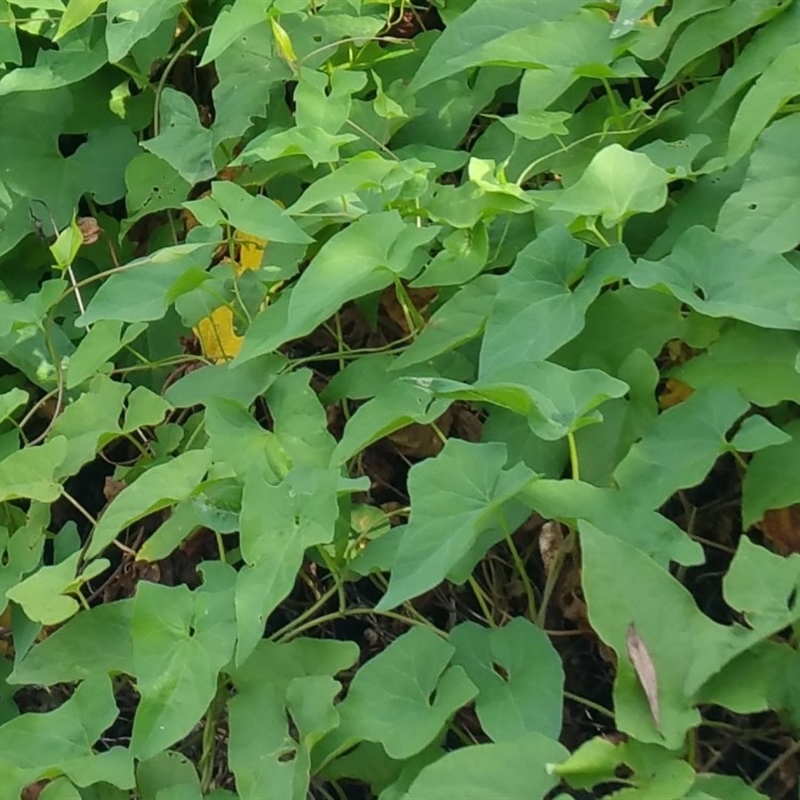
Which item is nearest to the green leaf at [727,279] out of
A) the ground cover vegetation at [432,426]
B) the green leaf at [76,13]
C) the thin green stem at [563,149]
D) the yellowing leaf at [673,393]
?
the ground cover vegetation at [432,426]

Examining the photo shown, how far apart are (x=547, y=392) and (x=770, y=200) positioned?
242mm

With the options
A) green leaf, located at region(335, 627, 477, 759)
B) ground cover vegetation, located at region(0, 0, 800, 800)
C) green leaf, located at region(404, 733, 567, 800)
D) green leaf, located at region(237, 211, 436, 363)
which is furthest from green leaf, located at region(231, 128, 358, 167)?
green leaf, located at region(404, 733, 567, 800)

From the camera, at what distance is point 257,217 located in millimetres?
955

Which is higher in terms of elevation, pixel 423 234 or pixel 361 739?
pixel 423 234

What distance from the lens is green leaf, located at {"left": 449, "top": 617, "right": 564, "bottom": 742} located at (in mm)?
721

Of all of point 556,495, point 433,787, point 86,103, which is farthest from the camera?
point 86,103

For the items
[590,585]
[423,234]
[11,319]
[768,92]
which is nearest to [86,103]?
[11,319]

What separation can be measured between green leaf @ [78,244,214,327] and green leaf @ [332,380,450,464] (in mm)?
232

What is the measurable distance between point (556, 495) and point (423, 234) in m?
Result: 0.26

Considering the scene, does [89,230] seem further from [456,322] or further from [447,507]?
[447,507]

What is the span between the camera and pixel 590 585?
68cm

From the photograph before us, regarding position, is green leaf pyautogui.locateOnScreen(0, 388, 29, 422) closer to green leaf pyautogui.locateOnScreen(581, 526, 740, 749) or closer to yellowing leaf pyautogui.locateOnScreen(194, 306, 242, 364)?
yellowing leaf pyautogui.locateOnScreen(194, 306, 242, 364)

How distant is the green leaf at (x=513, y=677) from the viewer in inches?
28.4

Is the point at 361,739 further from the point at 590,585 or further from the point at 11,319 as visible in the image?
the point at 11,319
